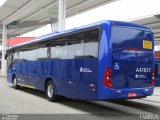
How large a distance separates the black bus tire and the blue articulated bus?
46 mm

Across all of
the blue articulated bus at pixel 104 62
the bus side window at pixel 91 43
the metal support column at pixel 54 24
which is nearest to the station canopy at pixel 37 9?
the metal support column at pixel 54 24

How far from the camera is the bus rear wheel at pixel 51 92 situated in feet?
41.8

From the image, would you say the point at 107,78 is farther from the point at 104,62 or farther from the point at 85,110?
the point at 85,110

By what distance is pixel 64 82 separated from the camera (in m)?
11.7

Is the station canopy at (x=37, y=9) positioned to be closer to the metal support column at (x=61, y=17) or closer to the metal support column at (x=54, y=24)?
the metal support column at (x=54, y=24)

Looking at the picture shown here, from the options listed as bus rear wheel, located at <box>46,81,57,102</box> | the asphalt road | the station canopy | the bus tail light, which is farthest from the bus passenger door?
the station canopy

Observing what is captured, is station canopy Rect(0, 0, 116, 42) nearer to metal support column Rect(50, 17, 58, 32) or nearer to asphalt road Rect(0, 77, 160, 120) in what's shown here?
metal support column Rect(50, 17, 58, 32)

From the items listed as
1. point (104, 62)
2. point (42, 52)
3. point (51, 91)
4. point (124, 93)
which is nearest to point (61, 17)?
point (42, 52)

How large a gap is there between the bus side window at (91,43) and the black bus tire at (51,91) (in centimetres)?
304

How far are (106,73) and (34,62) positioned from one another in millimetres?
6648

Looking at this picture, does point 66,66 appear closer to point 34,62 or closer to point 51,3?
→ point 34,62

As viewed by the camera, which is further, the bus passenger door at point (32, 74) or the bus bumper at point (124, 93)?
the bus passenger door at point (32, 74)

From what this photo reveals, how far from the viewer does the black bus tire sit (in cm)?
1272

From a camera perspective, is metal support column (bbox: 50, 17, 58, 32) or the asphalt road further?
metal support column (bbox: 50, 17, 58, 32)
